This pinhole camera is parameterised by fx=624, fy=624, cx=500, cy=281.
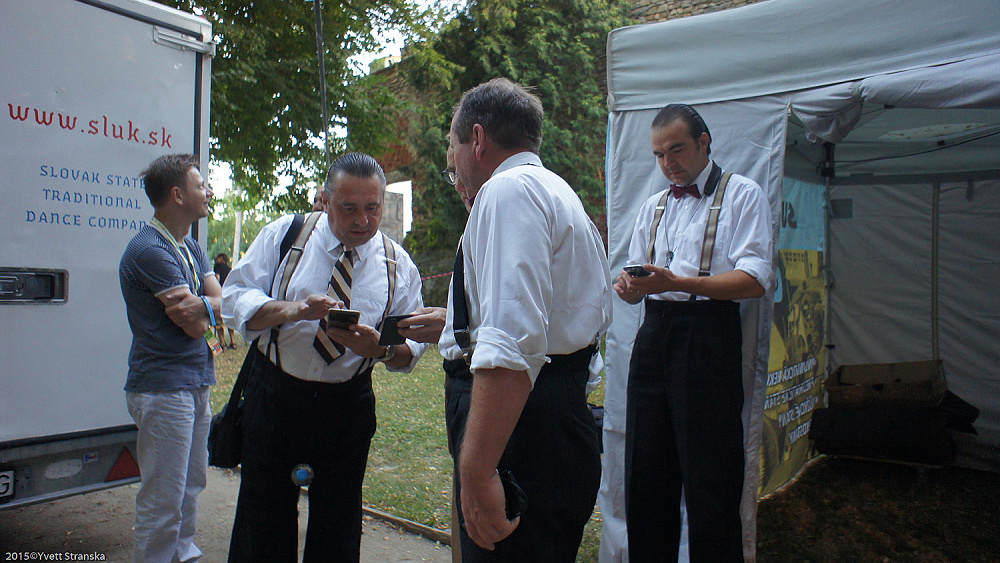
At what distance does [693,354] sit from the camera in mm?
2500

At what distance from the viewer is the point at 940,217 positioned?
5012 millimetres

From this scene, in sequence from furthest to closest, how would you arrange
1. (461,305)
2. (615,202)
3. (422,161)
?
(422,161) < (615,202) < (461,305)

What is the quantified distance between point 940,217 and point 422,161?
12.0 m

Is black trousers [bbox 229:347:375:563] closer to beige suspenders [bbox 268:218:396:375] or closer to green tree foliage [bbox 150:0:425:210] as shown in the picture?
beige suspenders [bbox 268:218:396:375]

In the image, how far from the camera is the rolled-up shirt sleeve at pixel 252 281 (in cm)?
225

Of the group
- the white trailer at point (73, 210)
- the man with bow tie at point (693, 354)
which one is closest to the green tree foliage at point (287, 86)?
the white trailer at point (73, 210)

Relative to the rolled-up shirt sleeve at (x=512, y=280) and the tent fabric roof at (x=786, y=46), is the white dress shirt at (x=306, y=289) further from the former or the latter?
the tent fabric roof at (x=786, y=46)

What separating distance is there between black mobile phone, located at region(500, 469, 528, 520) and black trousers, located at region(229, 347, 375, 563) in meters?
1.14

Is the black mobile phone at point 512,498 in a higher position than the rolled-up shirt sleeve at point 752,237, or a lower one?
lower

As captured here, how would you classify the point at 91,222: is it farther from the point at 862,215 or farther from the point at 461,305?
the point at 862,215

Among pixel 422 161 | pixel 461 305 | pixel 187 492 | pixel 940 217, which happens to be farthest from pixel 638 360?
pixel 422 161

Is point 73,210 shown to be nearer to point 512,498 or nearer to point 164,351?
point 164,351

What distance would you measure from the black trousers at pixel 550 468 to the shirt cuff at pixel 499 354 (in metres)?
0.17

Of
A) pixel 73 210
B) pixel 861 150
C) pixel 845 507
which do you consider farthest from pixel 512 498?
pixel 861 150
